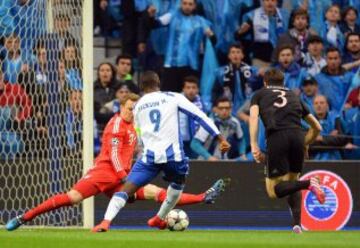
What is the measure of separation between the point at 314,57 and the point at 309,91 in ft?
2.50

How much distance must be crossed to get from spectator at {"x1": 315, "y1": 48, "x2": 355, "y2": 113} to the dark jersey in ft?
14.8

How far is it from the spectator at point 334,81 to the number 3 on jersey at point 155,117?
5474 mm

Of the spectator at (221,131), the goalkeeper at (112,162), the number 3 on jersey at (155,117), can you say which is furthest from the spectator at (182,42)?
the number 3 on jersey at (155,117)

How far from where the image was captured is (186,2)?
52.9 feet

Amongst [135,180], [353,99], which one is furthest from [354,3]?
[135,180]

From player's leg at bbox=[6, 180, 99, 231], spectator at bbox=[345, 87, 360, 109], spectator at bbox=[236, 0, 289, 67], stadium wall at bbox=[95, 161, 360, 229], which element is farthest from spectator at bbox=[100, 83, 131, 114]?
spectator at bbox=[345, 87, 360, 109]

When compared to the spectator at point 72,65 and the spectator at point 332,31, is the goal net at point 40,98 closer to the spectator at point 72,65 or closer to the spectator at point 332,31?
the spectator at point 72,65

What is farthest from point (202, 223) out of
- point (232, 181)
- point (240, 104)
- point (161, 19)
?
point (161, 19)

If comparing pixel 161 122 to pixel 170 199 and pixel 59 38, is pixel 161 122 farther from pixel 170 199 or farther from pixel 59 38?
pixel 59 38

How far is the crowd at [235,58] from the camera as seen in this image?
15.6 metres

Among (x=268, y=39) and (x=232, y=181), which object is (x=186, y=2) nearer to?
(x=268, y=39)

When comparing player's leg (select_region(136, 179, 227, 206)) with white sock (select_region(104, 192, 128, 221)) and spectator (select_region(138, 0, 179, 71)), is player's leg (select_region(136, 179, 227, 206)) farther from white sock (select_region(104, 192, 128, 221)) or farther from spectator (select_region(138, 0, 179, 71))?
spectator (select_region(138, 0, 179, 71))

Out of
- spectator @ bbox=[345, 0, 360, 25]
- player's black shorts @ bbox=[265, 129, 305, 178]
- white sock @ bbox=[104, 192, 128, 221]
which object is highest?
spectator @ bbox=[345, 0, 360, 25]

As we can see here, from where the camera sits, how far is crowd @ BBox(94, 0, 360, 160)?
15609mm
